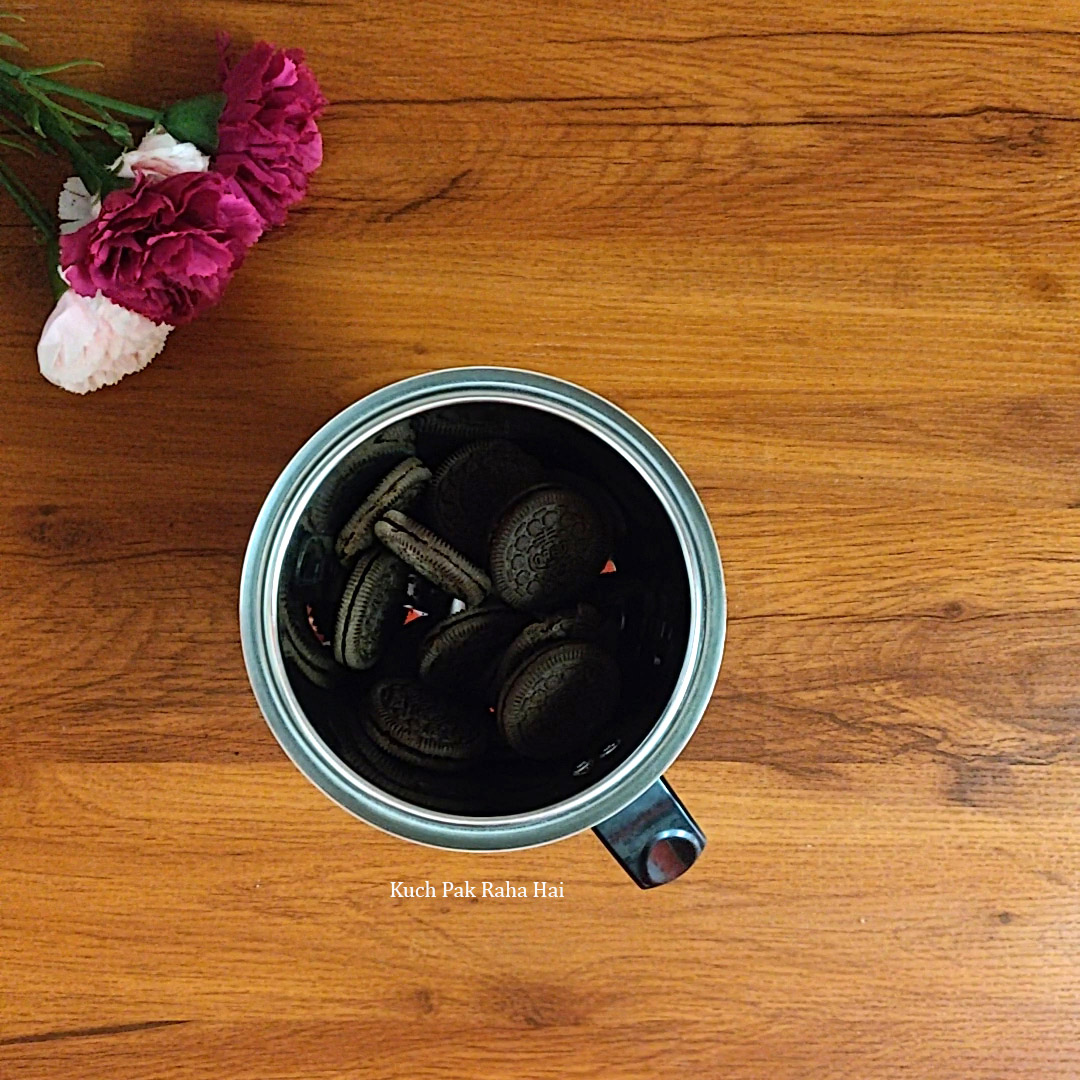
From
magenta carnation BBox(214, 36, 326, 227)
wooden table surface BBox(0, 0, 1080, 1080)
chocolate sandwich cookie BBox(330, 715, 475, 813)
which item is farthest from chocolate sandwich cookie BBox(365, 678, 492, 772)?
magenta carnation BBox(214, 36, 326, 227)

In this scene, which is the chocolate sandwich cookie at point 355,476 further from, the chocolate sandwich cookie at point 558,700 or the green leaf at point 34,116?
the green leaf at point 34,116

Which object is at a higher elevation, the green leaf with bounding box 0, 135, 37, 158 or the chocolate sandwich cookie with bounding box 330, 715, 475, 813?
the green leaf with bounding box 0, 135, 37, 158

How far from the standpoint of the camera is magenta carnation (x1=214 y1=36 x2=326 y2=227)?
0.52 m

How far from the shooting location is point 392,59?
22.6 inches

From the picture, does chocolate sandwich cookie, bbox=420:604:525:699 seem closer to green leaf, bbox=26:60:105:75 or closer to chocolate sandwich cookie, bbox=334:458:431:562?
chocolate sandwich cookie, bbox=334:458:431:562

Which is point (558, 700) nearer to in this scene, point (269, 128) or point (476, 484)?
point (476, 484)

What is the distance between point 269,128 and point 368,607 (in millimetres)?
222

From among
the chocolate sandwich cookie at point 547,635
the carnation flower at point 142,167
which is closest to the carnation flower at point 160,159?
the carnation flower at point 142,167

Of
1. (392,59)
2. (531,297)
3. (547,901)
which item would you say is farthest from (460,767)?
(392,59)

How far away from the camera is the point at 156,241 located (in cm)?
47

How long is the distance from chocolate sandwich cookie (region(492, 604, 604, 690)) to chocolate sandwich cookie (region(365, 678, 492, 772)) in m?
0.02

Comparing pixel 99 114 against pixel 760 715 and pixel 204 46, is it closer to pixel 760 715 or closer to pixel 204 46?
pixel 204 46

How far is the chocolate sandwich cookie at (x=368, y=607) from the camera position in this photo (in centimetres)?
49

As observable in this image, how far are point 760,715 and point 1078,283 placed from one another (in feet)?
0.92
